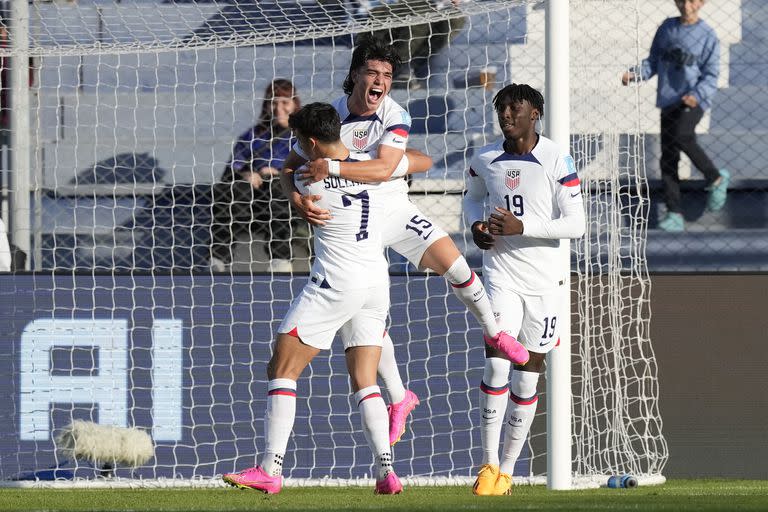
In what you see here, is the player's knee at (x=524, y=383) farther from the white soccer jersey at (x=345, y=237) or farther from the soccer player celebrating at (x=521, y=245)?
the white soccer jersey at (x=345, y=237)

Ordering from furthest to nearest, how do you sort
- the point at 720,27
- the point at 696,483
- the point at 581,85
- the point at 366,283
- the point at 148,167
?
the point at 720,27 → the point at 148,167 → the point at 581,85 → the point at 696,483 → the point at 366,283

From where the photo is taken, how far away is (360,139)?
19.0 feet

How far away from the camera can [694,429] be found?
7.86 m

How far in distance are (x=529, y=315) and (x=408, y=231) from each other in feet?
2.53

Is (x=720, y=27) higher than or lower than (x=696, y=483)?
higher

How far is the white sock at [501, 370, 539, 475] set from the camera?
6.23 metres

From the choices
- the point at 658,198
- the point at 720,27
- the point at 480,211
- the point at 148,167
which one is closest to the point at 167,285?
the point at 148,167

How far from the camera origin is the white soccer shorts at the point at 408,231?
232 inches

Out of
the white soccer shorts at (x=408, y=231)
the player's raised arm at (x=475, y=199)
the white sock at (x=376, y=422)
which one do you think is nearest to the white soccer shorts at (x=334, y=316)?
the white sock at (x=376, y=422)

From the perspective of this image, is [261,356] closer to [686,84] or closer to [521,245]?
[521,245]

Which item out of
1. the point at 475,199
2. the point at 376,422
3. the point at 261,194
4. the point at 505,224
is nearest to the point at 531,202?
the point at 505,224

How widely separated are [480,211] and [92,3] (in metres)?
4.49

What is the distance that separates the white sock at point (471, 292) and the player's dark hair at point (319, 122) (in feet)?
3.12

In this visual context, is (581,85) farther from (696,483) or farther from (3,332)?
(3,332)
